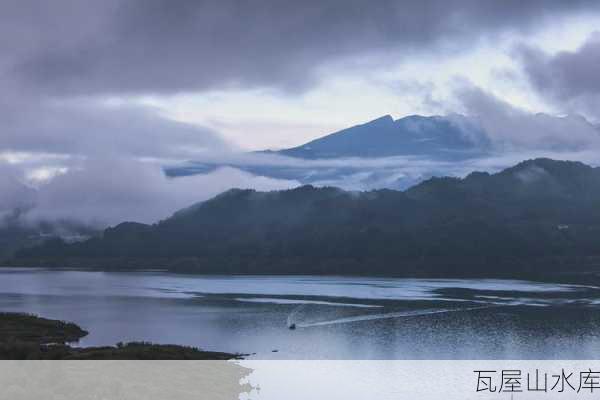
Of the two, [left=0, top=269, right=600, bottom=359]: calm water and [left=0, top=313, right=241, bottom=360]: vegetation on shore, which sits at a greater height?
[left=0, top=313, right=241, bottom=360]: vegetation on shore

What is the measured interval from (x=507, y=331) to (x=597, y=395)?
57.0 m

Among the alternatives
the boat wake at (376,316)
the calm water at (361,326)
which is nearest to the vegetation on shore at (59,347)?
the calm water at (361,326)

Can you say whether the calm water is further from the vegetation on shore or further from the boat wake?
the vegetation on shore

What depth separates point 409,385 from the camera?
278 ft

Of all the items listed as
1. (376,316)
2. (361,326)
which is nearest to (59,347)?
(361,326)

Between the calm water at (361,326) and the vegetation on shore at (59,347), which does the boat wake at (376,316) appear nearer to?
the calm water at (361,326)

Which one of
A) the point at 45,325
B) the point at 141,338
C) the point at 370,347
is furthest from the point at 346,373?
the point at 45,325

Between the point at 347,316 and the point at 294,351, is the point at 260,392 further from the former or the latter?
the point at 347,316

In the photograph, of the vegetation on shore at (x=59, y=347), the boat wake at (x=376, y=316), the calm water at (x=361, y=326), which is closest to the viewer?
the vegetation on shore at (x=59, y=347)

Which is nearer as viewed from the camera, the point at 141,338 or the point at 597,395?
the point at 597,395

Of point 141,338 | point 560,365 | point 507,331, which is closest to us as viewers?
point 560,365

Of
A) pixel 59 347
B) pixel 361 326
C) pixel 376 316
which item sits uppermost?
pixel 59 347

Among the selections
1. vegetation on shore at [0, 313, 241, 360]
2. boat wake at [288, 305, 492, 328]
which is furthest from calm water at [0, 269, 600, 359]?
vegetation on shore at [0, 313, 241, 360]

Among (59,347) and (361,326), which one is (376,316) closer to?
(361,326)
